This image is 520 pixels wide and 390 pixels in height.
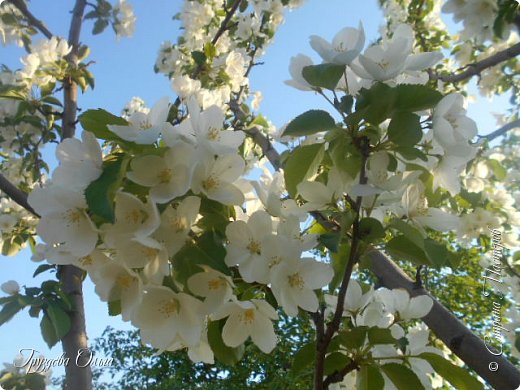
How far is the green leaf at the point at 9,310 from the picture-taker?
5.56ft

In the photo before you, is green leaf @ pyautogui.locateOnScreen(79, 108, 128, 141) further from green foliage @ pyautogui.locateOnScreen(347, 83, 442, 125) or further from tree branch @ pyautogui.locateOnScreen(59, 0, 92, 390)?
tree branch @ pyautogui.locateOnScreen(59, 0, 92, 390)

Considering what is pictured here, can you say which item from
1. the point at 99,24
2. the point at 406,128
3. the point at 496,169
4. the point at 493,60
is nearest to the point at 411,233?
the point at 406,128

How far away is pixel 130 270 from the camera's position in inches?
28.2

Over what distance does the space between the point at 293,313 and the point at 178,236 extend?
226 millimetres

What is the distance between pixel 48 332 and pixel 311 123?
1.37 meters

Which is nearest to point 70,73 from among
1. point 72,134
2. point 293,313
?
point 72,134

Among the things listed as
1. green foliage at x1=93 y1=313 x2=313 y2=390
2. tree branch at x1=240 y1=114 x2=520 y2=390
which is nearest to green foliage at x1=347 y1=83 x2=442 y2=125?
tree branch at x1=240 y1=114 x2=520 y2=390

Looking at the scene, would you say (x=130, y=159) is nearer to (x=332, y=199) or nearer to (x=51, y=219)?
(x=51, y=219)

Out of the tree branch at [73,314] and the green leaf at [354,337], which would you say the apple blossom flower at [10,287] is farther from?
the green leaf at [354,337]

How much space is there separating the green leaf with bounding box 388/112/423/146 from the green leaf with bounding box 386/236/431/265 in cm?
18

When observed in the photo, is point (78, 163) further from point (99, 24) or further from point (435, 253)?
point (99, 24)

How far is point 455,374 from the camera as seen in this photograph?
2.99 ft

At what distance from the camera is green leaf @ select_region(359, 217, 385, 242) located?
2.54 feet

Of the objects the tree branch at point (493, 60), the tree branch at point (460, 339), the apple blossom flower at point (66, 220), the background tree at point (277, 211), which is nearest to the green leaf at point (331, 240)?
the background tree at point (277, 211)
